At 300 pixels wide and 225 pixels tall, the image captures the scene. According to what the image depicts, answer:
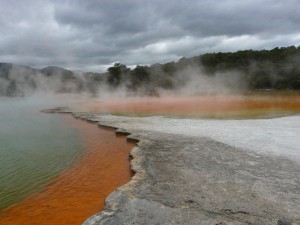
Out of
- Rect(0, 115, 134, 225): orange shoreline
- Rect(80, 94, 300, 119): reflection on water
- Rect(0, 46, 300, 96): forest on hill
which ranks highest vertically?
Rect(0, 46, 300, 96): forest on hill

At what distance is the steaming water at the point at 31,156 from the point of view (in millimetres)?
6418

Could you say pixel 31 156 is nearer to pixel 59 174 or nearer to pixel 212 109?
pixel 59 174

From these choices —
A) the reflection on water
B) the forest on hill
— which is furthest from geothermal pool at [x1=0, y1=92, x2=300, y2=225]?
the forest on hill

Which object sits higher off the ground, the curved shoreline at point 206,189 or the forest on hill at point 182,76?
the forest on hill at point 182,76

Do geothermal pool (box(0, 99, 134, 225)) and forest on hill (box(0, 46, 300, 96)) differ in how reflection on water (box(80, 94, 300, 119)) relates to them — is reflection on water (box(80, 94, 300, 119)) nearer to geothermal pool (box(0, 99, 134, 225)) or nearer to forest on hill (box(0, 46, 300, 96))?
geothermal pool (box(0, 99, 134, 225))

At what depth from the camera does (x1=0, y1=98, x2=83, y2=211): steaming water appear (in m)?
6.42

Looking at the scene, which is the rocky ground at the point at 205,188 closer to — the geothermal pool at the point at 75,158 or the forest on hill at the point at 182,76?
the geothermal pool at the point at 75,158

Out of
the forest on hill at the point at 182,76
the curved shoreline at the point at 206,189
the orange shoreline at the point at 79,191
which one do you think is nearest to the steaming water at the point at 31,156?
the orange shoreline at the point at 79,191

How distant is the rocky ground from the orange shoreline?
46 cm

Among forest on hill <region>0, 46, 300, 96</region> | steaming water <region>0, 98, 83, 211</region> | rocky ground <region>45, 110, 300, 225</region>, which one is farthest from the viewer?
forest on hill <region>0, 46, 300, 96</region>

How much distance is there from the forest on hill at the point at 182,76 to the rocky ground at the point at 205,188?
102 ft

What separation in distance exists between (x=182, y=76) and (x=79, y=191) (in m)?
44.3

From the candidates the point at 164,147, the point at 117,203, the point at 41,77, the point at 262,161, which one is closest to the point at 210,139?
the point at 164,147

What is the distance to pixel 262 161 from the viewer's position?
6.98m
